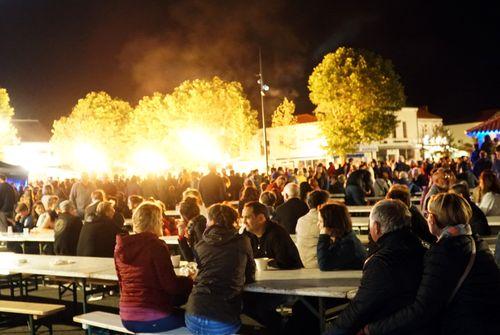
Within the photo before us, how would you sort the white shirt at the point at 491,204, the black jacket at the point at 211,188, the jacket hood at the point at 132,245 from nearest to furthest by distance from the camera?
1. the jacket hood at the point at 132,245
2. the white shirt at the point at 491,204
3. the black jacket at the point at 211,188

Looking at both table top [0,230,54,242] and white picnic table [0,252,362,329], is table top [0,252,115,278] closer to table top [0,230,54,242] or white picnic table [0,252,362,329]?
white picnic table [0,252,362,329]

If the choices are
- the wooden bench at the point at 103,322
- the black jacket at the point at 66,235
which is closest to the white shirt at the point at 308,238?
the wooden bench at the point at 103,322

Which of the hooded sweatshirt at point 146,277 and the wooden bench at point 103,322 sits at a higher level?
the hooded sweatshirt at point 146,277

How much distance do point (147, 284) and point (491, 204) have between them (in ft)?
18.8

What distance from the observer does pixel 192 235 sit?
634cm

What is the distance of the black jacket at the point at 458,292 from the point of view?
9.89 ft

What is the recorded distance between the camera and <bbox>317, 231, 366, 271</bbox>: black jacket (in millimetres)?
4793

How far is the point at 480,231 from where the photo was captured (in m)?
6.63

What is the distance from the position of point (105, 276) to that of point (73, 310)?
290 cm

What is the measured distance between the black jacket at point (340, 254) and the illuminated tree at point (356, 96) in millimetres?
33925

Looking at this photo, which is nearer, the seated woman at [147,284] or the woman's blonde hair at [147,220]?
the seated woman at [147,284]

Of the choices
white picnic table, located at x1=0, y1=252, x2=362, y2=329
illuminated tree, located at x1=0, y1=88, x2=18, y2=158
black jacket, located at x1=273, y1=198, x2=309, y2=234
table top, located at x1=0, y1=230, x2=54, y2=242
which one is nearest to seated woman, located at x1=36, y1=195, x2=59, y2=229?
table top, located at x1=0, y1=230, x2=54, y2=242

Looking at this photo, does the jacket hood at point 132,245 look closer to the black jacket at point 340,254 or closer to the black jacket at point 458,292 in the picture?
the black jacket at point 340,254

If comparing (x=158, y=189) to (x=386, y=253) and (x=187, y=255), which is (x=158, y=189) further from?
(x=386, y=253)
